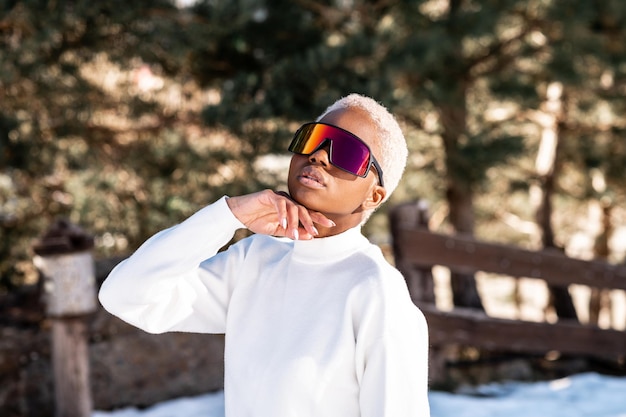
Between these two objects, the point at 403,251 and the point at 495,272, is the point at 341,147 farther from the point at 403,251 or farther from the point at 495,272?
the point at 495,272

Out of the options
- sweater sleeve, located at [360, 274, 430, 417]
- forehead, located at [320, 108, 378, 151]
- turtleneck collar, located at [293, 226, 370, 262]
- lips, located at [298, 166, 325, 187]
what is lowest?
sweater sleeve, located at [360, 274, 430, 417]

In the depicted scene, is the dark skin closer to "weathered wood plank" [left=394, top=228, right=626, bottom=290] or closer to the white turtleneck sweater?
the white turtleneck sweater

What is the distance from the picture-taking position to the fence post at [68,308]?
427 cm

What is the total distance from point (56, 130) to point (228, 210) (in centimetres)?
608

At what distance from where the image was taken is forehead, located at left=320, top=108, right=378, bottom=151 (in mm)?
1671

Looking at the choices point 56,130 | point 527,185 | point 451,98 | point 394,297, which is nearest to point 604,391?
point 451,98

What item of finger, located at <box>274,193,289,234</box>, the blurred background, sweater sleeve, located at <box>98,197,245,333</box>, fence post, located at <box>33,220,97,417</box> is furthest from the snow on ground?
finger, located at <box>274,193,289,234</box>

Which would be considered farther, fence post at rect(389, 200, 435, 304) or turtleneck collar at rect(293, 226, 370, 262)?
fence post at rect(389, 200, 435, 304)

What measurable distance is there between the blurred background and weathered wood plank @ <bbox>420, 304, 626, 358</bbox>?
859 millimetres

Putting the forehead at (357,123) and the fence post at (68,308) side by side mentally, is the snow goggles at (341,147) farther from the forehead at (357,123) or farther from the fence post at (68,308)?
the fence post at (68,308)

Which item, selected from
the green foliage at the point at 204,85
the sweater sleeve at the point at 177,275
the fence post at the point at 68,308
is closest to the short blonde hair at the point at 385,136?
the sweater sleeve at the point at 177,275

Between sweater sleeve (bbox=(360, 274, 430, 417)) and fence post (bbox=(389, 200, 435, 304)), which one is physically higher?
sweater sleeve (bbox=(360, 274, 430, 417))

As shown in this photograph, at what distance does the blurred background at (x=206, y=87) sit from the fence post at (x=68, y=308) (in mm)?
588

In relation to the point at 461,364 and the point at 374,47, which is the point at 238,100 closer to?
the point at 374,47
